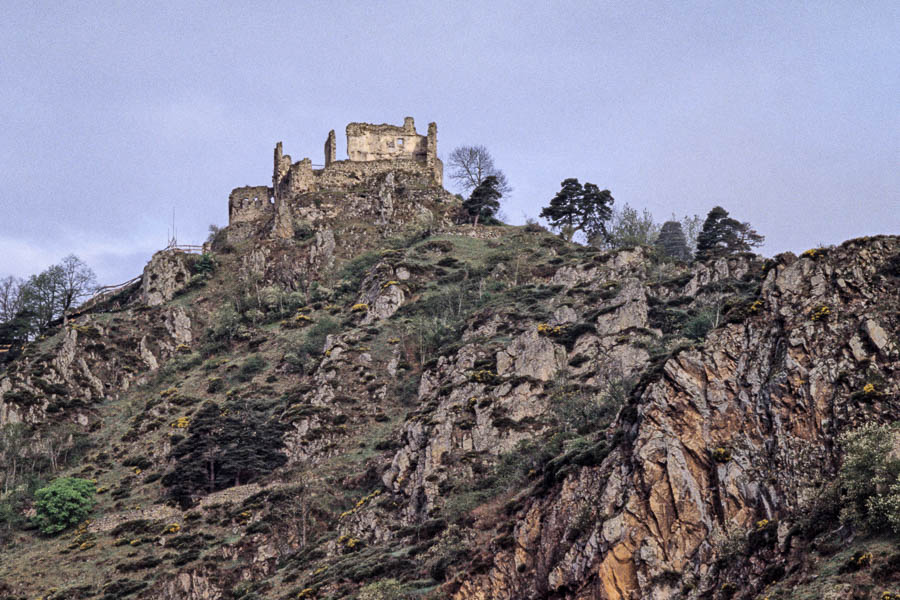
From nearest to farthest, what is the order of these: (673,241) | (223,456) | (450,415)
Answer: (450,415)
(223,456)
(673,241)

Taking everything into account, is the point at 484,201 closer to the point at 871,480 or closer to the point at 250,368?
the point at 250,368

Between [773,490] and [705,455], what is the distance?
432 cm

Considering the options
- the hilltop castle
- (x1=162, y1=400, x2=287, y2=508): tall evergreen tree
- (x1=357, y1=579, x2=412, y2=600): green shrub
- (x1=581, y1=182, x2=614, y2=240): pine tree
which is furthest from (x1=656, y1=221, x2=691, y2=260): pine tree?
(x1=357, y1=579, x2=412, y2=600): green shrub

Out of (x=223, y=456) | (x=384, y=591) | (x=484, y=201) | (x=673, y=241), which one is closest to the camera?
(x=384, y=591)

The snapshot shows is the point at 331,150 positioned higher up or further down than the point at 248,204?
higher up

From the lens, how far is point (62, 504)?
70500 mm

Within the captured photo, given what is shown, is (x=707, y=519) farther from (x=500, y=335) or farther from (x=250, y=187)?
(x=250, y=187)

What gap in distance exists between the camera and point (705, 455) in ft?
143

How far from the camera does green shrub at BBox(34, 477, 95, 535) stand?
69562 mm

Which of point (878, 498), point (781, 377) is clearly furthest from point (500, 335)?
point (878, 498)

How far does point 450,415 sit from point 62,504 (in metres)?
31.3

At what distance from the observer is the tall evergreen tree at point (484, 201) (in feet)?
392

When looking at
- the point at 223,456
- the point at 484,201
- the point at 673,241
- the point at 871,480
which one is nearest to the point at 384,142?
the point at 484,201

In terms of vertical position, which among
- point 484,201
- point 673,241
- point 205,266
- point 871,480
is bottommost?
point 871,480
